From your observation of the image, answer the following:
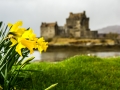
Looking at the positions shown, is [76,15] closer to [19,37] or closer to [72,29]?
[72,29]

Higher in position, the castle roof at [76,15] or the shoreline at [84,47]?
the castle roof at [76,15]

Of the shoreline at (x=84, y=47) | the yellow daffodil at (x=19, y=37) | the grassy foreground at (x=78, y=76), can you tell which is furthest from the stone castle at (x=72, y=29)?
the yellow daffodil at (x=19, y=37)

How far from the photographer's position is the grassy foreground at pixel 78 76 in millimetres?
4363

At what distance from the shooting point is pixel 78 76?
4793mm

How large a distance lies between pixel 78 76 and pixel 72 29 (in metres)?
52.4

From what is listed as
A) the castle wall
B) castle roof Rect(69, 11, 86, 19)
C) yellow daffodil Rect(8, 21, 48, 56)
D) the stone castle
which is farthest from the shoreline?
castle roof Rect(69, 11, 86, 19)

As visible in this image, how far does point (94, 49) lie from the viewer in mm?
12727

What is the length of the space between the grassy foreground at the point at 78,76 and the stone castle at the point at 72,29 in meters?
45.6

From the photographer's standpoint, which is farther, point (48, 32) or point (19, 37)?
point (48, 32)

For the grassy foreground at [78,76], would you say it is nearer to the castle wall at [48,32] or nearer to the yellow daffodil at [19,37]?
the yellow daffodil at [19,37]

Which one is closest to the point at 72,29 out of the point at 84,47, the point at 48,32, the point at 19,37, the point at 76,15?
the point at 76,15

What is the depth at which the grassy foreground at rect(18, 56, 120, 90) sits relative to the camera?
14.3 ft

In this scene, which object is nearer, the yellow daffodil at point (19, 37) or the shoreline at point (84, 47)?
the yellow daffodil at point (19, 37)

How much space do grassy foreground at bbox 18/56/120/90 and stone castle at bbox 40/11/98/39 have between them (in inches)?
1795
